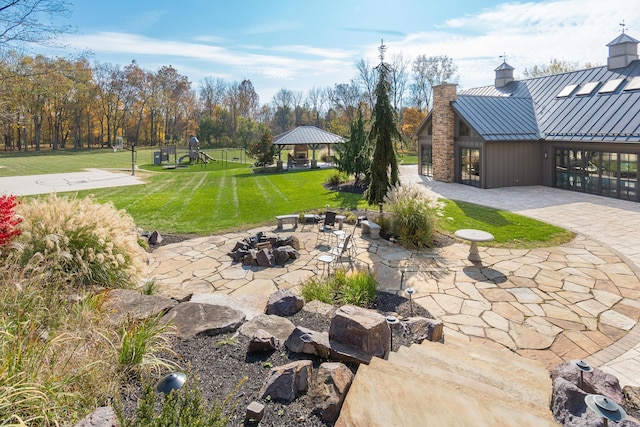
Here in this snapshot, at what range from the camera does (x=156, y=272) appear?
23.0ft

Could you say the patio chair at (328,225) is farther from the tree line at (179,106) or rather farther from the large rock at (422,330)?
the tree line at (179,106)

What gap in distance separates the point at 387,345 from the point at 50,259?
4705 millimetres

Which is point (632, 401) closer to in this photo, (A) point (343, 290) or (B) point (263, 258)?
(A) point (343, 290)

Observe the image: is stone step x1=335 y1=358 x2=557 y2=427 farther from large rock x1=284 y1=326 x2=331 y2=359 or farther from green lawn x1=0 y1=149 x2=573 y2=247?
green lawn x1=0 y1=149 x2=573 y2=247

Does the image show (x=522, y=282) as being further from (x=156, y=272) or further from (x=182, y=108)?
(x=182, y=108)

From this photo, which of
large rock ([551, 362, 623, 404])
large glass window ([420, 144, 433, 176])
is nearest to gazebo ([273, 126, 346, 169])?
large glass window ([420, 144, 433, 176])

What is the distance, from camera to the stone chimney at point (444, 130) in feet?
59.5

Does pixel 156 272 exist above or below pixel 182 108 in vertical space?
below

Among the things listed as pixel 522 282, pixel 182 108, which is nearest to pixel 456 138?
pixel 522 282

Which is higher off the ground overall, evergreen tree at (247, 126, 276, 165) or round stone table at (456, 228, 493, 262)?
evergreen tree at (247, 126, 276, 165)

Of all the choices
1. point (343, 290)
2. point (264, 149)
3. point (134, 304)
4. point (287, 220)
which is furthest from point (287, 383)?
point (264, 149)

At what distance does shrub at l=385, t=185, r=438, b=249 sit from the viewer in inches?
339

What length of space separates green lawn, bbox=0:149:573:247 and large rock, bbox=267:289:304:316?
18.7 feet

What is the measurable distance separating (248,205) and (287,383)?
11.2 m
